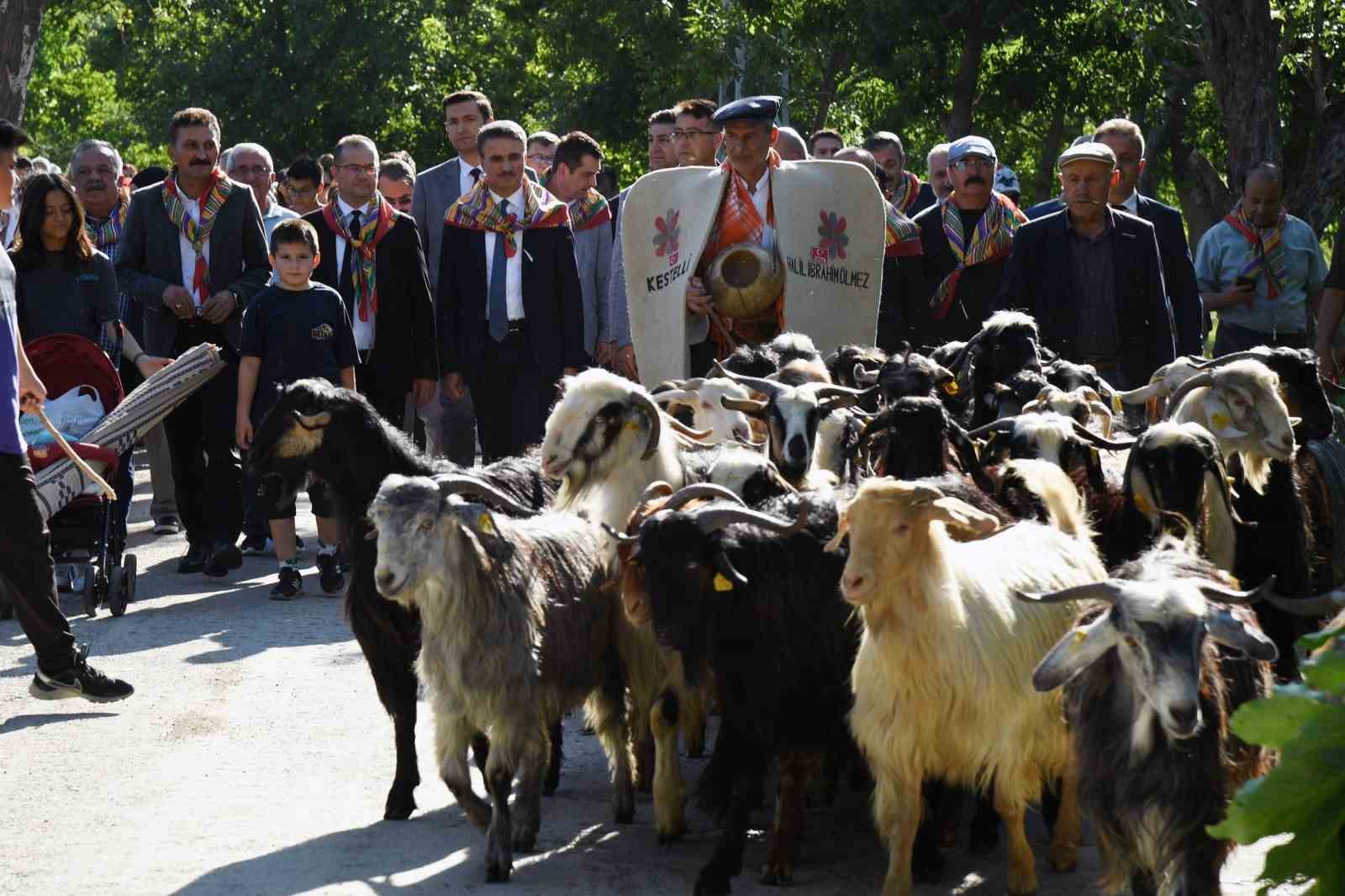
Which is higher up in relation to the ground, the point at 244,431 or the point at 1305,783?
the point at 1305,783

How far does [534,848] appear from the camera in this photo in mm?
6590

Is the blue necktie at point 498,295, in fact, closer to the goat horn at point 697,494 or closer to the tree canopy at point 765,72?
the goat horn at point 697,494

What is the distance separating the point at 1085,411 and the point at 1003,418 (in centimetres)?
42

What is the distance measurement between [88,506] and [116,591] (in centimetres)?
50

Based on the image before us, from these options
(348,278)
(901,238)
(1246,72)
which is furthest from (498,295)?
(1246,72)

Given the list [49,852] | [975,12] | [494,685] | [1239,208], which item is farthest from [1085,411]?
[975,12]

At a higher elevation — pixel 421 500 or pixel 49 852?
pixel 421 500

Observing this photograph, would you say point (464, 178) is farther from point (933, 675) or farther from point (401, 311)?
point (933, 675)

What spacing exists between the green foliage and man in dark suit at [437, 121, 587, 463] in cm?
911

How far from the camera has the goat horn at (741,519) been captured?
6.16 m

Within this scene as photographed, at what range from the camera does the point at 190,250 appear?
11836 mm

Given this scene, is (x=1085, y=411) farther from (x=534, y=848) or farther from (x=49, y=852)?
(x=49, y=852)

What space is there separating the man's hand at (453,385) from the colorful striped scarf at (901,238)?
2.63 meters

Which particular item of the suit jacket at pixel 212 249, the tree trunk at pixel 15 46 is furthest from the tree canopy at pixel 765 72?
the suit jacket at pixel 212 249
